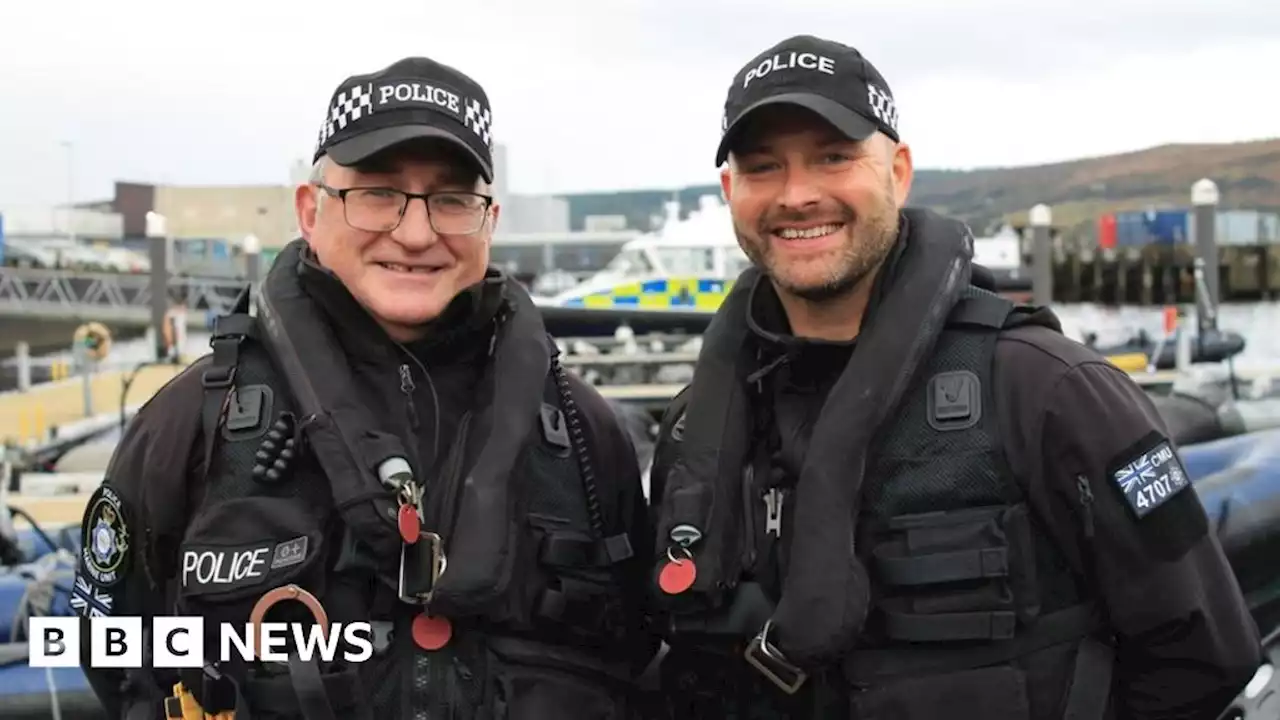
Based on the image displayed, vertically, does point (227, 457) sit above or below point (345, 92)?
below

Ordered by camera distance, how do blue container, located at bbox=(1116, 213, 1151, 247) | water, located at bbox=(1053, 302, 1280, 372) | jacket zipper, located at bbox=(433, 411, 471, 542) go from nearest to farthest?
jacket zipper, located at bbox=(433, 411, 471, 542) → water, located at bbox=(1053, 302, 1280, 372) → blue container, located at bbox=(1116, 213, 1151, 247)

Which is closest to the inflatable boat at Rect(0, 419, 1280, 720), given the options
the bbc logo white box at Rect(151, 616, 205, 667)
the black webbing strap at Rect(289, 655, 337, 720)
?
the bbc logo white box at Rect(151, 616, 205, 667)

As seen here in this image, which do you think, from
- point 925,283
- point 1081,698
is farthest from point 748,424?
point 1081,698

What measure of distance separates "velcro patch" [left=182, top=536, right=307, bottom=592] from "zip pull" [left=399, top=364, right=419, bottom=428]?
275 millimetres

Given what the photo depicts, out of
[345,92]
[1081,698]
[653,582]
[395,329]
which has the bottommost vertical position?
[1081,698]

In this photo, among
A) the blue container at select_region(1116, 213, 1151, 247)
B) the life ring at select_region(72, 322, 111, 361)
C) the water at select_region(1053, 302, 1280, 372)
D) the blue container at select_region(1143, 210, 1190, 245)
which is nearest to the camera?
the life ring at select_region(72, 322, 111, 361)

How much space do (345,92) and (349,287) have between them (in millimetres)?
341

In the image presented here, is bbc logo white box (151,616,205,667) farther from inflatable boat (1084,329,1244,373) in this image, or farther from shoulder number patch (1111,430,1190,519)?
inflatable boat (1084,329,1244,373)

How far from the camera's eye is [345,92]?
1938mm

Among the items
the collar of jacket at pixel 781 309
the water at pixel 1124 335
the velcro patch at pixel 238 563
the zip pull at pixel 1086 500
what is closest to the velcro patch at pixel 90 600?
the velcro patch at pixel 238 563

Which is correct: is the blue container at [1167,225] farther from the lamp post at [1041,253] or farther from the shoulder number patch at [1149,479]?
the shoulder number patch at [1149,479]

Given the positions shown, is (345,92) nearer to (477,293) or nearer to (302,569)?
(477,293)

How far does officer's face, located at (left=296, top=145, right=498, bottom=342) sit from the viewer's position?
1.88 metres

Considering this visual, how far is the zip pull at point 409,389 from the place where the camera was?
1.93 meters
